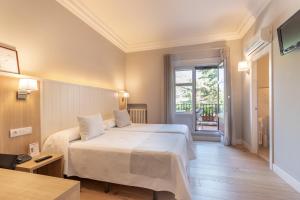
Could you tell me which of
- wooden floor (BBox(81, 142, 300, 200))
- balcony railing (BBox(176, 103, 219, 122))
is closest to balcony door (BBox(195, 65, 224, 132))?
balcony railing (BBox(176, 103, 219, 122))

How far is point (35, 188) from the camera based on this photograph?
0.88 meters

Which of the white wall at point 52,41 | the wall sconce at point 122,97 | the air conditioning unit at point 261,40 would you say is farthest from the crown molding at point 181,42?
the wall sconce at point 122,97

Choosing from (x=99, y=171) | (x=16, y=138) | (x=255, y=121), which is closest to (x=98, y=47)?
(x=16, y=138)

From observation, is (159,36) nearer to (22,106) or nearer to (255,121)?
(255,121)

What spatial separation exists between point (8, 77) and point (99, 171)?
1464 millimetres

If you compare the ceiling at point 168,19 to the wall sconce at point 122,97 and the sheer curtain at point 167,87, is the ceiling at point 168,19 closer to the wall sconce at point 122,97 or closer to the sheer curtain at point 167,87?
the sheer curtain at point 167,87

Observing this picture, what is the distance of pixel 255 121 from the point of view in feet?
11.6

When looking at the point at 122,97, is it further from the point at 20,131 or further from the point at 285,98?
the point at 285,98

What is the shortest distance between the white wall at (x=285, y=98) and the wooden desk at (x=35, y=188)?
2.52 m

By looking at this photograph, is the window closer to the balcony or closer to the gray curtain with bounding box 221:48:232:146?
the balcony

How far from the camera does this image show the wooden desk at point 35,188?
800 mm

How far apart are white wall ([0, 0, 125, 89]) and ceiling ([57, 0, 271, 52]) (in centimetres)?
28

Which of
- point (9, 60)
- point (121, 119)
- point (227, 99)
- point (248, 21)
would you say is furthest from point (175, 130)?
point (248, 21)

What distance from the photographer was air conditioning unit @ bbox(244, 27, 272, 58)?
2.63 m
